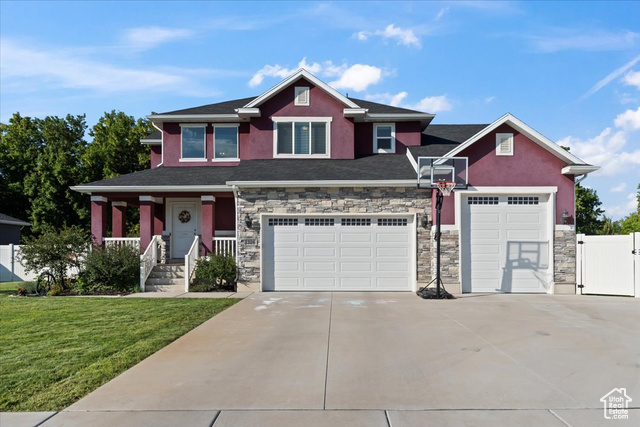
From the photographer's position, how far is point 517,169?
13.9 meters

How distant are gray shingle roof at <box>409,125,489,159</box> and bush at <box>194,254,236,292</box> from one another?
7.50 metres

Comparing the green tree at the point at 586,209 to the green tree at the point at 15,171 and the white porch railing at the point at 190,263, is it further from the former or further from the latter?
the green tree at the point at 15,171

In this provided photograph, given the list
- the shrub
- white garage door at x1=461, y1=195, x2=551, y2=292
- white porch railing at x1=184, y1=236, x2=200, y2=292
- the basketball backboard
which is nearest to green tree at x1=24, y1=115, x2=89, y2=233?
the shrub

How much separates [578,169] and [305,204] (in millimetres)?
8432

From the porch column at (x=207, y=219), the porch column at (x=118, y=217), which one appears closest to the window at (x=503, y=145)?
the porch column at (x=207, y=219)

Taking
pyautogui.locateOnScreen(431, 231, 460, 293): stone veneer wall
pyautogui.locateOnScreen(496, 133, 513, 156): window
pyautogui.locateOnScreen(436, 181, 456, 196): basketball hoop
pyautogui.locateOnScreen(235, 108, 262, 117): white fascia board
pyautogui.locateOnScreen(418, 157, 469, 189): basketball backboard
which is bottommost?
pyautogui.locateOnScreen(431, 231, 460, 293): stone veneer wall

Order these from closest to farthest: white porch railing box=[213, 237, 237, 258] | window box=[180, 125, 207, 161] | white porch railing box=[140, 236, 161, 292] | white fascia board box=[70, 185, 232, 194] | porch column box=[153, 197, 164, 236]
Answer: white porch railing box=[140, 236, 161, 292]
white porch railing box=[213, 237, 237, 258]
white fascia board box=[70, 185, 232, 194]
window box=[180, 125, 207, 161]
porch column box=[153, 197, 164, 236]

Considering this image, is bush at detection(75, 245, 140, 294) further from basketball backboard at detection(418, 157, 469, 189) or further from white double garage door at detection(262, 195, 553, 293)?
basketball backboard at detection(418, 157, 469, 189)

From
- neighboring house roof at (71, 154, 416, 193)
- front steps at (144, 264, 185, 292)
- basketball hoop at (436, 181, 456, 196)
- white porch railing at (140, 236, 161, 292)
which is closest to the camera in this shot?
basketball hoop at (436, 181, 456, 196)

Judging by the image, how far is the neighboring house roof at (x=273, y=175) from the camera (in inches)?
563

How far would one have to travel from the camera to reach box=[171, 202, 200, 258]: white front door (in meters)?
18.4

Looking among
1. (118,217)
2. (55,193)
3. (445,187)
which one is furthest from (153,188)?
(55,193)

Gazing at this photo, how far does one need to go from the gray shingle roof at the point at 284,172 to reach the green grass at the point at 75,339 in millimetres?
4689

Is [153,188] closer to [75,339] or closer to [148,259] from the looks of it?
[148,259]
